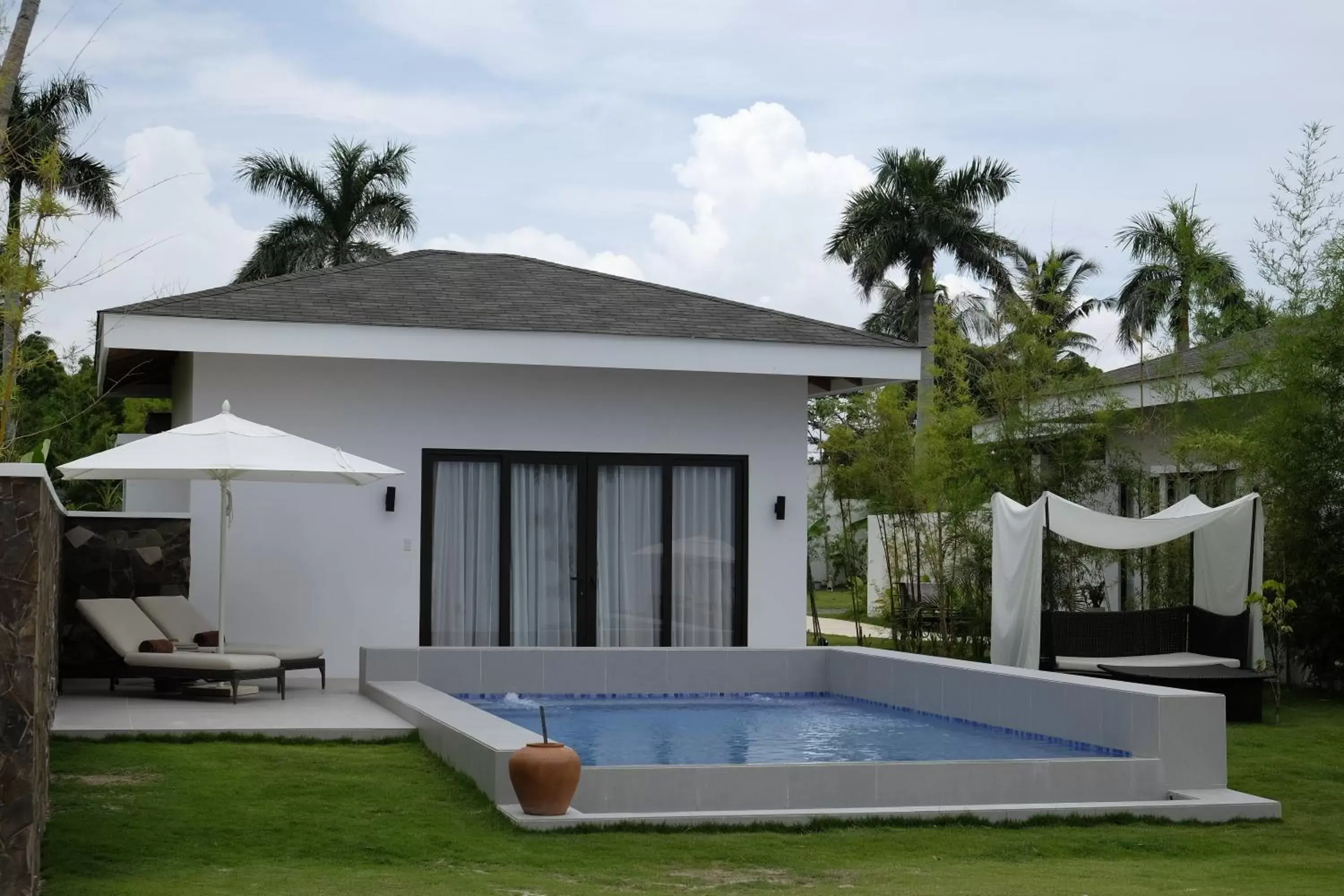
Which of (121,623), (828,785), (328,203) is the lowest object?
(828,785)

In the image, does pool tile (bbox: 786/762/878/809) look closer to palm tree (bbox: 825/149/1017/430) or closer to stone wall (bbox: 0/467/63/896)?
stone wall (bbox: 0/467/63/896)

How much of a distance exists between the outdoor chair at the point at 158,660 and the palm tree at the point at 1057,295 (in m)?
9.95

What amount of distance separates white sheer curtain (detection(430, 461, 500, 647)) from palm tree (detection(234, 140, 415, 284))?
1856 cm

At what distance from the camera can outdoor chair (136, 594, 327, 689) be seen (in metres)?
11.9

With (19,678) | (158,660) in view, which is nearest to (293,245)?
(158,660)

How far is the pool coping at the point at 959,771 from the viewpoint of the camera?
7.76 m

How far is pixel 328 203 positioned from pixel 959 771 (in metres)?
26.0

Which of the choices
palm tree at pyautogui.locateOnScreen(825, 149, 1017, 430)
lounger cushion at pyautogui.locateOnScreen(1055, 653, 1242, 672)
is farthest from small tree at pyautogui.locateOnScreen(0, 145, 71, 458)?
palm tree at pyautogui.locateOnScreen(825, 149, 1017, 430)

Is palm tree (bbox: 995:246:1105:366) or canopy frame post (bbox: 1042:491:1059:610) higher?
palm tree (bbox: 995:246:1105:366)

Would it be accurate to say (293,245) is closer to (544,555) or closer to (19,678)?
(544,555)

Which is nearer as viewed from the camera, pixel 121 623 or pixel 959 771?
pixel 959 771

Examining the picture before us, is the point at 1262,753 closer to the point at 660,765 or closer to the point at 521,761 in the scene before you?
the point at 660,765

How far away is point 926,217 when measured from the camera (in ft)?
97.0

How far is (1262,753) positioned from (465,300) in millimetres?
8341
